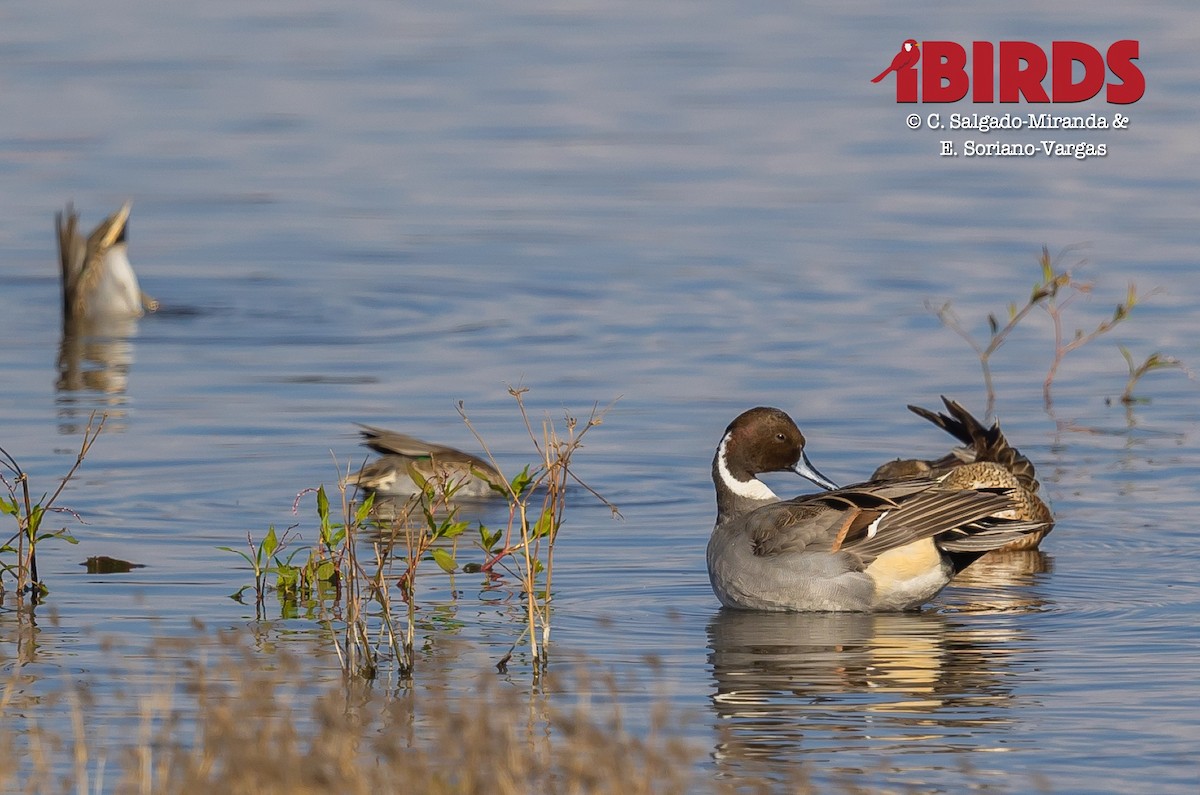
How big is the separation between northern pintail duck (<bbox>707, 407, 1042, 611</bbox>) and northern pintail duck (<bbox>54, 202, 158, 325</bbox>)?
8.65 meters

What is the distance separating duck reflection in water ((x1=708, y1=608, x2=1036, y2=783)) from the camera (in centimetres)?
739

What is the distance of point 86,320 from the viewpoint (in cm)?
1734

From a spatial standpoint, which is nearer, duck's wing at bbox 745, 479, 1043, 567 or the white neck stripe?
duck's wing at bbox 745, 479, 1043, 567

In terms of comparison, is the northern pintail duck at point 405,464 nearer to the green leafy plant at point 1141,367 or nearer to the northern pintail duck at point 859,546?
the northern pintail duck at point 859,546

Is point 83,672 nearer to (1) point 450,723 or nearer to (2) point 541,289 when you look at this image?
(1) point 450,723

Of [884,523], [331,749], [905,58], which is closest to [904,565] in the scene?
[884,523]

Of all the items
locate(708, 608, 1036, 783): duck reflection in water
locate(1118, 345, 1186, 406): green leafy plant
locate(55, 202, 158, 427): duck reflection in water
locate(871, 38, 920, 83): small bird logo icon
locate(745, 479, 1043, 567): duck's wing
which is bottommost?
locate(708, 608, 1036, 783): duck reflection in water

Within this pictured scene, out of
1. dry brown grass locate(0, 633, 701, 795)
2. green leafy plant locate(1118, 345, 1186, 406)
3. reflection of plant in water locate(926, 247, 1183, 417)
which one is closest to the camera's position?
dry brown grass locate(0, 633, 701, 795)

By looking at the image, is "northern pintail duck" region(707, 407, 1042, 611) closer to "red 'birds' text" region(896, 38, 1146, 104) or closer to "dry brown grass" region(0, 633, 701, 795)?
"dry brown grass" region(0, 633, 701, 795)

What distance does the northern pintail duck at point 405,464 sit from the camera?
11.9 metres

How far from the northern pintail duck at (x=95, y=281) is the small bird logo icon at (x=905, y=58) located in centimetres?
1178

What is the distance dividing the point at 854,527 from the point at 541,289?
8.34 meters

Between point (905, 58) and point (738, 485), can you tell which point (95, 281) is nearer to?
point (738, 485)

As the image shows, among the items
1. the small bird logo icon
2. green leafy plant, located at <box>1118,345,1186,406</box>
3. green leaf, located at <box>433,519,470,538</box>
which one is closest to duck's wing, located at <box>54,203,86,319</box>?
green leafy plant, located at <box>1118,345,1186,406</box>
